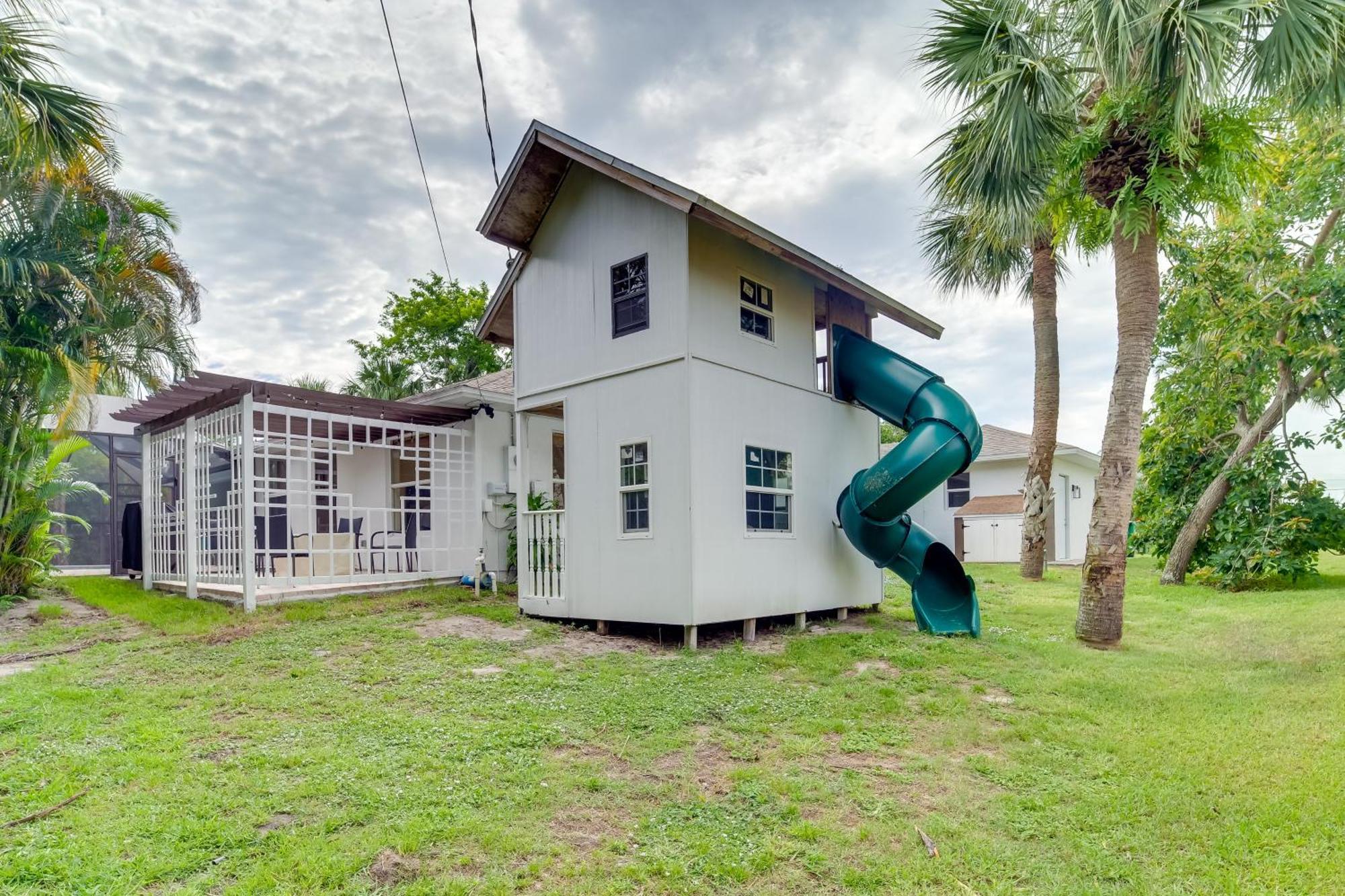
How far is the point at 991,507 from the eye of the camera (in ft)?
63.7

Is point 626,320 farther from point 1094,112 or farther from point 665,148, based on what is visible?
point 665,148

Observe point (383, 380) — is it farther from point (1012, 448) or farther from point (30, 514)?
point (1012, 448)

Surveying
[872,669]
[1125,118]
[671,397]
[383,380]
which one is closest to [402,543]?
[671,397]

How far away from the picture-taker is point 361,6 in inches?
340

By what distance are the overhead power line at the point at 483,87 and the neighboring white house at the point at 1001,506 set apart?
13.9 meters

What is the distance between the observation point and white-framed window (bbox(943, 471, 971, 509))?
20500 mm

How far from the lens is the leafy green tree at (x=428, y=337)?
27.6 meters

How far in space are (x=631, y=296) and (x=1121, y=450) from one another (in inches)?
221

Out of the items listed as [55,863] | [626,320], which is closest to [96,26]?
[626,320]

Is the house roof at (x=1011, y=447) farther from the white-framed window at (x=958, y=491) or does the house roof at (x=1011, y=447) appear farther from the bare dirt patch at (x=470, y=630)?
the bare dirt patch at (x=470, y=630)

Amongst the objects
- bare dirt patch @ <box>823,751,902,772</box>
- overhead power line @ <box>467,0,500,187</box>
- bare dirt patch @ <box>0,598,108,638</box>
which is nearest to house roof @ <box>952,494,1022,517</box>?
overhead power line @ <box>467,0,500,187</box>

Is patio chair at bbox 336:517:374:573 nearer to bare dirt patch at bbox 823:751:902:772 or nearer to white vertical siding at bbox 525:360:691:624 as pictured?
white vertical siding at bbox 525:360:691:624

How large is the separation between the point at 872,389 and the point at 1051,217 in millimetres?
Result: 3094

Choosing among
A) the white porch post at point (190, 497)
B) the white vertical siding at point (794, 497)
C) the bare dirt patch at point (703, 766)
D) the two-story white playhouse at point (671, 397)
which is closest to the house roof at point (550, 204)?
the two-story white playhouse at point (671, 397)
